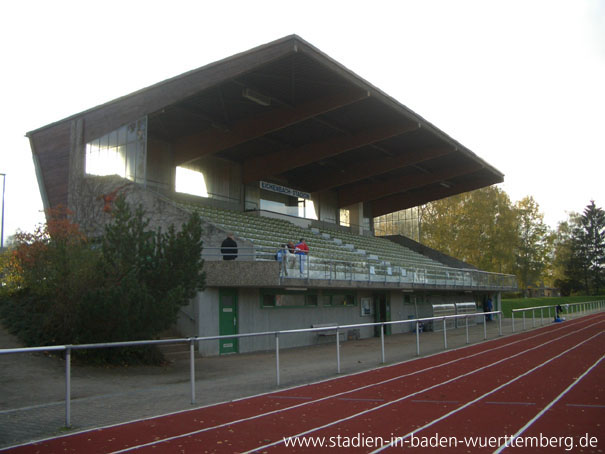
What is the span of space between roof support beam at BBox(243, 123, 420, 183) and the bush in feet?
53.2

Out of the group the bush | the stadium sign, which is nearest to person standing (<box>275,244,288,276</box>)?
the bush

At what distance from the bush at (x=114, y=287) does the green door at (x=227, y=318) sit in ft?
13.7

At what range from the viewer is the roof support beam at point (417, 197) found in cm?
4653

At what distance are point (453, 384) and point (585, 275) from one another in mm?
85442

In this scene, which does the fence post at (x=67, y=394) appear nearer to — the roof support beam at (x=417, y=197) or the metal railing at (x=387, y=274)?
the metal railing at (x=387, y=274)

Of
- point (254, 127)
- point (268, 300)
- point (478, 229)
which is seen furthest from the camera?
point (478, 229)

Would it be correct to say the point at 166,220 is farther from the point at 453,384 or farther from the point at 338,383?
the point at 453,384

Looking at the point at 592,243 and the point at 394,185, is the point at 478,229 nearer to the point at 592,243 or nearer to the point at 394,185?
the point at 394,185

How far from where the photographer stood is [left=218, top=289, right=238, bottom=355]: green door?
20.0 meters

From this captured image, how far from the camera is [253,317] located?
21.3 metres

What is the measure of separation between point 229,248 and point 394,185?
24289 millimetres

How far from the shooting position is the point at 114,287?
47.1 feet

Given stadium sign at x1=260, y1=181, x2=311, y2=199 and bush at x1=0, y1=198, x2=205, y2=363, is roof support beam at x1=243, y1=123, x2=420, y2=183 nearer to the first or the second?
stadium sign at x1=260, y1=181, x2=311, y2=199

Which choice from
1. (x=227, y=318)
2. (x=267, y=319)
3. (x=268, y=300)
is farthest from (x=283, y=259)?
(x=267, y=319)
